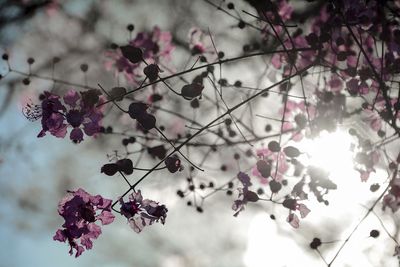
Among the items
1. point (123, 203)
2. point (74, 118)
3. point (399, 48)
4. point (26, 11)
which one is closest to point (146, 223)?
point (123, 203)

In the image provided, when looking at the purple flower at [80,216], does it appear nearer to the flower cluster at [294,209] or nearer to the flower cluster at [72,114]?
the flower cluster at [72,114]

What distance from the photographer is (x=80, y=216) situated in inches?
105

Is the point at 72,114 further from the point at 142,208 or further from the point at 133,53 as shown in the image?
the point at 142,208

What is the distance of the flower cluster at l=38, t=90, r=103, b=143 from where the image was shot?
2.52m

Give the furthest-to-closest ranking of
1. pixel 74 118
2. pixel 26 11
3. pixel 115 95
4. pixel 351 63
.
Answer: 1. pixel 26 11
2. pixel 351 63
3. pixel 74 118
4. pixel 115 95

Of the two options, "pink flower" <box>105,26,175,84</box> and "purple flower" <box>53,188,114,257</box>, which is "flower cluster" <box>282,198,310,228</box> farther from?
"pink flower" <box>105,26,175,84</box>

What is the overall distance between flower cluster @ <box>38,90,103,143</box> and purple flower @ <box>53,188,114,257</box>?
0.31 metres

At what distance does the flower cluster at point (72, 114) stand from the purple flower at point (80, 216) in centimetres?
31

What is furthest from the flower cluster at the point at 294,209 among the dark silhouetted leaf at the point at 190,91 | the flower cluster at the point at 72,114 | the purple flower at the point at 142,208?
the flower cluster at the point at 72,114

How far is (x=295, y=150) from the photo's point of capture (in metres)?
3.02

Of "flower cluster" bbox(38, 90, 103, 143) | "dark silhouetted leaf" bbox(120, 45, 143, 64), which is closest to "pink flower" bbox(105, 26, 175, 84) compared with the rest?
"flower cluster" bbox(38, 90, 103, 143)

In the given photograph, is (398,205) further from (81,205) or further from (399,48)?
(81,205)

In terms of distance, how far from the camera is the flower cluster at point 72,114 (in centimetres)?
252

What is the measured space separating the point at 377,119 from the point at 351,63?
460 mm
